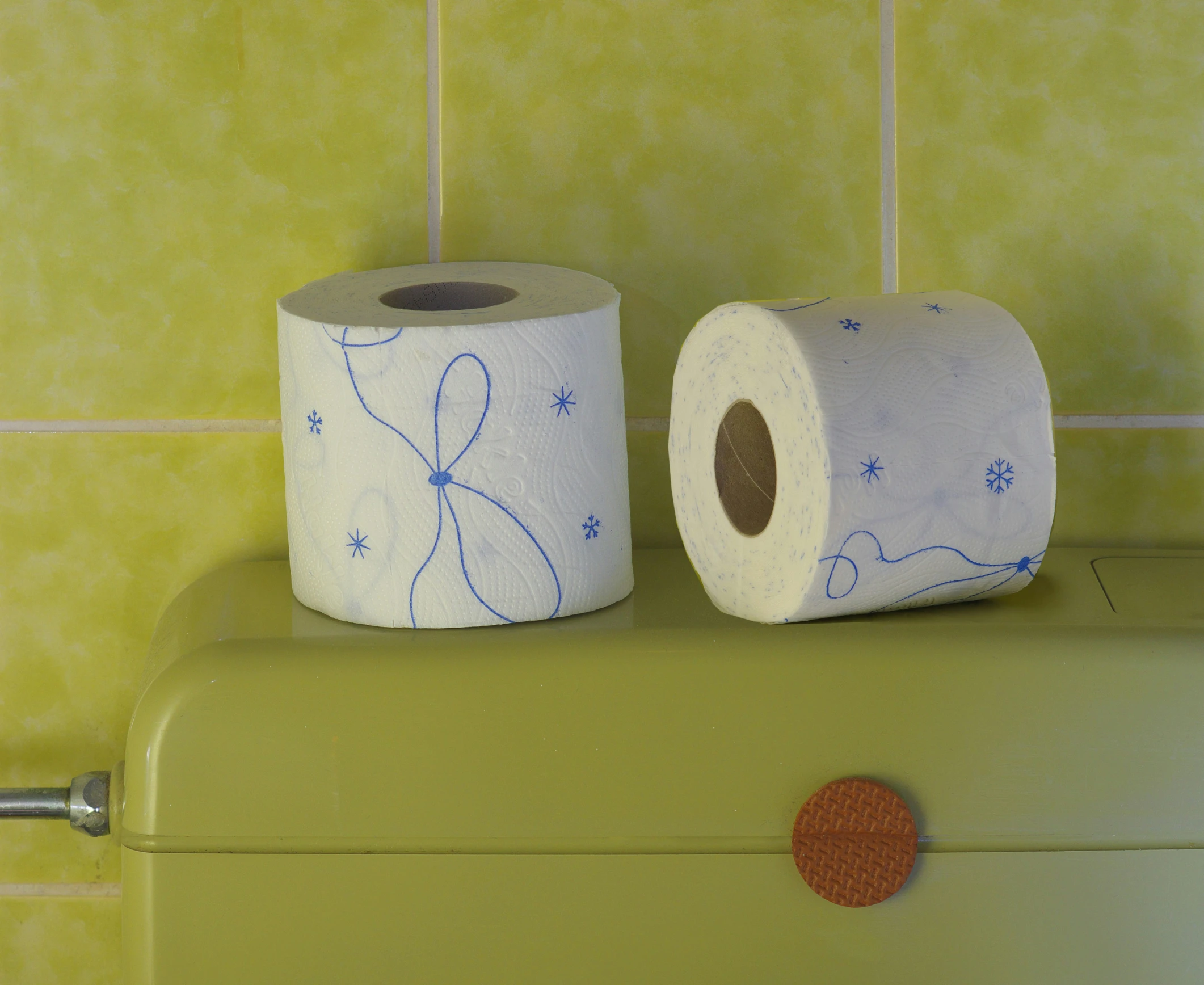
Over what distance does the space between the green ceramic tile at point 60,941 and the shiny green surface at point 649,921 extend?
0.58 ft

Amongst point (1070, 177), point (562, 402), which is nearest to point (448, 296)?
point (562, 402)

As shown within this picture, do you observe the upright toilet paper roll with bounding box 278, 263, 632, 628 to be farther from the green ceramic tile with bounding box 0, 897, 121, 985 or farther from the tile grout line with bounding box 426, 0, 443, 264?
the green ceramic tile with bounding box 0, 897, 121, 985

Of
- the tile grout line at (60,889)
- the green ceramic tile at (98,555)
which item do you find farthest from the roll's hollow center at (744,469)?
the tile grout line at (60,889)

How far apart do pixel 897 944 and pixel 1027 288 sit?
30 centimetres

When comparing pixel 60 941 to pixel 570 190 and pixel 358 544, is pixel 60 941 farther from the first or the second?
pixel 570 190

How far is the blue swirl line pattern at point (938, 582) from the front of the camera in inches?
14.5

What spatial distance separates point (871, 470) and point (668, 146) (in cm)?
21

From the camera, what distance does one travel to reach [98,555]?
0.52 meters

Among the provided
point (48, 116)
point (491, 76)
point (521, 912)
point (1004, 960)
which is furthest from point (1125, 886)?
point (48, 116)

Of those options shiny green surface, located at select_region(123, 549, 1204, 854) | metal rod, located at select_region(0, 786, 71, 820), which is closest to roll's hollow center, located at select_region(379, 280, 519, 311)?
shiny green surface, located at select_region(123, 549, 1204, 854)

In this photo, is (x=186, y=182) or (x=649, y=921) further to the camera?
(x=186, y=182)

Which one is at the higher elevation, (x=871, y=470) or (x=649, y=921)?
(x=871, y=470)

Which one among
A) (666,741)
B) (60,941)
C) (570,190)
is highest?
(570,190)

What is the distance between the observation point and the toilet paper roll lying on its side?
37 centimetres
